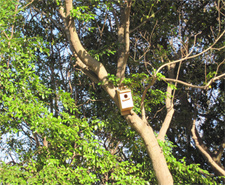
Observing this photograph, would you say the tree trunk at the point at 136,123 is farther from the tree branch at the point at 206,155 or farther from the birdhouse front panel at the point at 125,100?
the tree branch at the point at 206,155

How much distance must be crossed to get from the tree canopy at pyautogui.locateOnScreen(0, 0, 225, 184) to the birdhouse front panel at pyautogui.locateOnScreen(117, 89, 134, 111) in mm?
222

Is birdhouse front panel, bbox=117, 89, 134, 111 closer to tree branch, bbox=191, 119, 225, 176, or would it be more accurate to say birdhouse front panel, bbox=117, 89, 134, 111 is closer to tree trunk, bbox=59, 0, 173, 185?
tree trunk, bbox=59, 0, 173, 185

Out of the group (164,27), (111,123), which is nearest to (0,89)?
(111,123)

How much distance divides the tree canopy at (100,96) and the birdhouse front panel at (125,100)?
22cm

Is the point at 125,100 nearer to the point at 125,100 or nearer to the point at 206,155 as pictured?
the point at 125,100

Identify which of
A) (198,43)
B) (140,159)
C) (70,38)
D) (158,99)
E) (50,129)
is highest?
(198,43)

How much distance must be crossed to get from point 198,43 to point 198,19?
73cm

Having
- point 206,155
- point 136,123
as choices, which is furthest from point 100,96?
point 206,155

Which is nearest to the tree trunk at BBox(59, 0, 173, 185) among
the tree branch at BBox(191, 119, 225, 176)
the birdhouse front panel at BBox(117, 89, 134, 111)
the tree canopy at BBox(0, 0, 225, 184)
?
the tree canopy at BBox(0, 0, 225, 184)

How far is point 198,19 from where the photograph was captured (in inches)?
258

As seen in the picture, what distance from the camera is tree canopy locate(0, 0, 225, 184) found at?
14.4 feet

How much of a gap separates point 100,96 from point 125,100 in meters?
1.44

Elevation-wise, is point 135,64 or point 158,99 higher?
point 135,64

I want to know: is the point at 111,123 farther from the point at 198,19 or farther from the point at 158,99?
the point at 198,19
